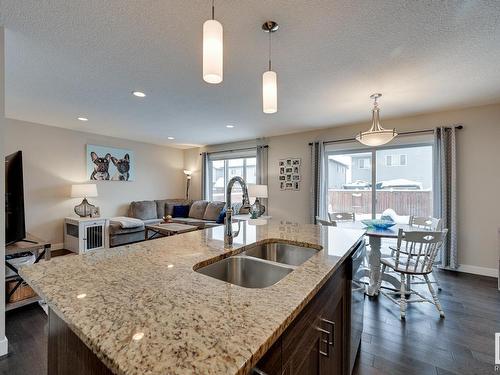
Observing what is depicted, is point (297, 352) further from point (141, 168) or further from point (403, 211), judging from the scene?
point (141, 168)

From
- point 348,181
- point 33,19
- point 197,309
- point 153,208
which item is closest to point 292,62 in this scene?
point 33,19

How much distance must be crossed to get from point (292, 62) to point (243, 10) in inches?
31.0

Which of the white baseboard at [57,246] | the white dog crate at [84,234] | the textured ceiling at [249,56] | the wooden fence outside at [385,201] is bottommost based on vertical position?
the white baseboard at [57,246]

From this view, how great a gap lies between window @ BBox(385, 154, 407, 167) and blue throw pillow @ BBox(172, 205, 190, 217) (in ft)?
15.2

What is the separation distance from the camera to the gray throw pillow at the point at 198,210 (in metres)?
5.93

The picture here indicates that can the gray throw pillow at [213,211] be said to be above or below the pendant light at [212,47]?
below

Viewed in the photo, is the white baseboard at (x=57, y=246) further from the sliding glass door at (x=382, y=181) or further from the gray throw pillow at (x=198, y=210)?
the sliding glass door at (x=382, y=181)

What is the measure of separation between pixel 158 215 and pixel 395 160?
5310mm

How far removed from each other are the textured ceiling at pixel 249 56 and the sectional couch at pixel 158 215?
230 centimetres

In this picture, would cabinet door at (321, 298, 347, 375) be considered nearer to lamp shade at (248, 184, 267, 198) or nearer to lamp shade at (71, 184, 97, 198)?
lamp shade at (248, 184, 267, 198)

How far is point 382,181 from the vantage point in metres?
4.27

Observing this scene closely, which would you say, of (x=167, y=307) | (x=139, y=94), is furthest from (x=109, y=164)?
(x=167, y=307)

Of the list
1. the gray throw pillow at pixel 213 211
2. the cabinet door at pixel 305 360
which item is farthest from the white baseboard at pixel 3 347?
the gray throw pillow at pixel 213 211

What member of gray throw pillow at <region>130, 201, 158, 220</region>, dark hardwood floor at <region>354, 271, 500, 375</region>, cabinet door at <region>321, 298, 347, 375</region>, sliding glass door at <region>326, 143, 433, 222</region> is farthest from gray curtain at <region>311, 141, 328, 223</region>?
gray throw pillow at <region>130, 201, 158, 220</region>
